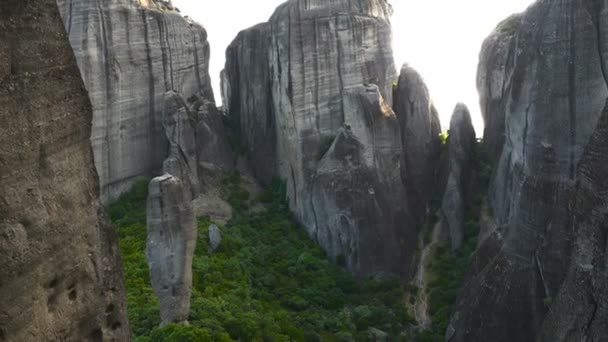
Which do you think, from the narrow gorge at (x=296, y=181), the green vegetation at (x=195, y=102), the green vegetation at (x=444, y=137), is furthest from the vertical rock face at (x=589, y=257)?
the green vegetation at (x=195, y=102)

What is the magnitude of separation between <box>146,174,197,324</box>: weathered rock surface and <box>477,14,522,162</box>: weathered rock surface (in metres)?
17.3

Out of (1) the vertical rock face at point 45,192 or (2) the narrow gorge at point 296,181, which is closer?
(1) the vertical rock face at point 45,192

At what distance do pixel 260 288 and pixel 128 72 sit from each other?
45.2ft

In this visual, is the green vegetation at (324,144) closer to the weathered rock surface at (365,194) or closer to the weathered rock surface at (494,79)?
the weathered rock surface at (365,194)

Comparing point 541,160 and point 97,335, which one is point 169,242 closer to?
point 97,335

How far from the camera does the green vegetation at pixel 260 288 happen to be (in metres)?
23.0

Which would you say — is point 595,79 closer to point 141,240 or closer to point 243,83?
point 141,240

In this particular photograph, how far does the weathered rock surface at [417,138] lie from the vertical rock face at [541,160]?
974 centimetres

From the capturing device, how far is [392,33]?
37.2 meters

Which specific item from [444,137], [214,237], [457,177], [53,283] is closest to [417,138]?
[444,137]

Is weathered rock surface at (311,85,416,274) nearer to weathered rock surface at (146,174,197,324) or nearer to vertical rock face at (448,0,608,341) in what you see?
vertical rock face at (448,0,608,341)

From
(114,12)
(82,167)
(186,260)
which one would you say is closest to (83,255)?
(82,167)

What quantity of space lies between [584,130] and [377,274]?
1303cm

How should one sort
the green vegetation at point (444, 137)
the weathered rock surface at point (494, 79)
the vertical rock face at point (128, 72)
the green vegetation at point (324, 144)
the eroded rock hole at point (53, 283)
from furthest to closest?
the green vegetation at point (444, 137) → the green vegetation at point (324, 144) → the weathered rock surface at point (494, 79) → the vertical rock face at point (128, 72) → the eroded rock hole at point (53, 283)
